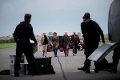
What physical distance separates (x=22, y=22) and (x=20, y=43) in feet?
2.18

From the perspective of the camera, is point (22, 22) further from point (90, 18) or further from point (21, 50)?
point (90, 18)

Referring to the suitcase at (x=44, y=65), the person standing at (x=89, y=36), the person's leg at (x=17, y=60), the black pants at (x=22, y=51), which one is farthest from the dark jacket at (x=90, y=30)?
the person's leg at (x=17, y=60)

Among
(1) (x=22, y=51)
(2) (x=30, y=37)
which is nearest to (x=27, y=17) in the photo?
(2) (x=30, y=37)

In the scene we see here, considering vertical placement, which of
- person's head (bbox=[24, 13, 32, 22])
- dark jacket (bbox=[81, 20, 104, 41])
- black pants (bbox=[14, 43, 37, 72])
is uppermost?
person's head (bbox=[24, 13, 32, 22])

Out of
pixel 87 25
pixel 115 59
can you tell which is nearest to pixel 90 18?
pixel 87 25

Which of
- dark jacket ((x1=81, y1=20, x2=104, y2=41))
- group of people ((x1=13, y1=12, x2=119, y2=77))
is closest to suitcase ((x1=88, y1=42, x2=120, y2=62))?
group of people ((x1=13, y1=12, x2=119, y2=77))

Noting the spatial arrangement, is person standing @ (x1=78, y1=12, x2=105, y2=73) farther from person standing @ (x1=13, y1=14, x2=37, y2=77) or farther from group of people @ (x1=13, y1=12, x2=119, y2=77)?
person standing @ (x1=13, y1=14, x2=37, y2=77)

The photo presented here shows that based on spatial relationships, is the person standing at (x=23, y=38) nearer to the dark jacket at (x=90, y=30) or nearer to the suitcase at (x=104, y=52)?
the dark jacket at (x=90, y=30)

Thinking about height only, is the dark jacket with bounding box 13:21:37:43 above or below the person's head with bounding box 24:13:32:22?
below

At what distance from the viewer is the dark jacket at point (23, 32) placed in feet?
29.3

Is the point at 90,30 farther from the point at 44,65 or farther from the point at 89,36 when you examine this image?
the point at 44,65

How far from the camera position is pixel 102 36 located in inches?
362

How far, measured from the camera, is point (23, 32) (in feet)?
29.4

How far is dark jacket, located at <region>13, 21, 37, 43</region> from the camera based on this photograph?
29.3 feet
